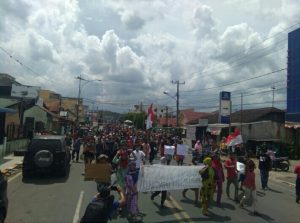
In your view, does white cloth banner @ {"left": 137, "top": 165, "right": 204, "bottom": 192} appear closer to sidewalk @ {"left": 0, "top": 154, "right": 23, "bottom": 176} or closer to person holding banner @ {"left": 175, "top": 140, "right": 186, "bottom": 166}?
person holding banner @ {"left": 175, "top": 140, "right": 186, "bottom": 166}

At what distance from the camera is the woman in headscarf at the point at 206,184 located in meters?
12.4

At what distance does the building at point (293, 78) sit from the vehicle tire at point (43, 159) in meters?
29.4

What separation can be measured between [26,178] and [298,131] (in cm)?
2878

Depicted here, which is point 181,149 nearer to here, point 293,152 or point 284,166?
point 284,166

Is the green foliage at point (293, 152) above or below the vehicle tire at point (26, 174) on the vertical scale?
above

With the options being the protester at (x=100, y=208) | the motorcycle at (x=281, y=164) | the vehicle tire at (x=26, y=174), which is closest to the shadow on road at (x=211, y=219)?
the protester at (x=100, y=208)

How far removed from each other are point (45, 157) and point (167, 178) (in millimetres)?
7318

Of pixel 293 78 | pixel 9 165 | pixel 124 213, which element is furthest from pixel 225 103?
pixel 124 213

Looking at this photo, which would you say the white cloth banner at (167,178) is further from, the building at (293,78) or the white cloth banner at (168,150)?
the building at (293,78)

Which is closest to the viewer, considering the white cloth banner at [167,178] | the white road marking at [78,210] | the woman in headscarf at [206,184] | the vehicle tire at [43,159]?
the white road marking at [78,210]

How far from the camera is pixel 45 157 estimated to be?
19.0 m

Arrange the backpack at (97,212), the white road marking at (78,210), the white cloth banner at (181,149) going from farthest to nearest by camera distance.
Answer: the white cloth banner at (181,149) < the white road marking at (78,210) < the backpack at (97,212)

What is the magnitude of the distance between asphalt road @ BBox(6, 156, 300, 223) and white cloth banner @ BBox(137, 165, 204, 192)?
577 millimetres

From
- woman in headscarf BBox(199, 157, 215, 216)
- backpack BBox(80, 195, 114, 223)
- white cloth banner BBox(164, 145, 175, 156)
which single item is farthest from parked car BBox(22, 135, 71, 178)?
backpack BBox(80, 195, 114, 223)
